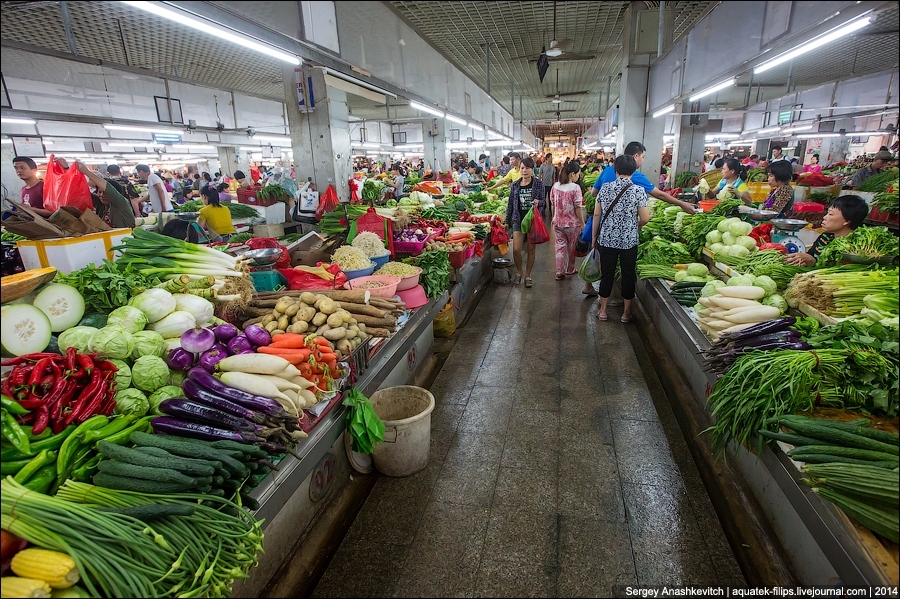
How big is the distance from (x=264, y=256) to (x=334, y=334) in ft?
4.63

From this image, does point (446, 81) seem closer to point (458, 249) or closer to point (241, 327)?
point (458, 249)

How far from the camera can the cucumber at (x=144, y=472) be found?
1813mm

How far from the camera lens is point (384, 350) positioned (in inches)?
149

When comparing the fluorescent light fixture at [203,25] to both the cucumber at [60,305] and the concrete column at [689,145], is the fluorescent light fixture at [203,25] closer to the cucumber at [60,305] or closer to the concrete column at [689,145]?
the cucumber at [60,305]

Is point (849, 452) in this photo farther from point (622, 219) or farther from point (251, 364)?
point (622, 219)

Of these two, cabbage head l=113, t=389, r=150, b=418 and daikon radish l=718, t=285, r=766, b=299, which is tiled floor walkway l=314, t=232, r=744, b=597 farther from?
cabbage head l=113, t=389, r=150, b=418

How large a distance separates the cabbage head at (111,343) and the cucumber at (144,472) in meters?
0.68

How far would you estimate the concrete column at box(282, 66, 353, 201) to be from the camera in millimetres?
7418

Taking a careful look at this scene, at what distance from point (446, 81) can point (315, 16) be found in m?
6.19

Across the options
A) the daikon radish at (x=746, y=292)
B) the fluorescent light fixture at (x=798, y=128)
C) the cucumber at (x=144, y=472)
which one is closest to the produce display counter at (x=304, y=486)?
the cucumber at (x=144, y=472)

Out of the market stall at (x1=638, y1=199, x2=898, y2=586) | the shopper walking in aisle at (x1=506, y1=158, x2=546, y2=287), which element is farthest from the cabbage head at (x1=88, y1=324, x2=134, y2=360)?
the shopper walking in aisle at (x1=506, y1=158, x2=546, y2=287)

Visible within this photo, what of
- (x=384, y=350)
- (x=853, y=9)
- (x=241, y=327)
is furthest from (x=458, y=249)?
(x=853, y=9)

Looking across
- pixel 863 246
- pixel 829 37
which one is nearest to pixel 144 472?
pixel 863 246

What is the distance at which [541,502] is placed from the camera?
3.04 meters
